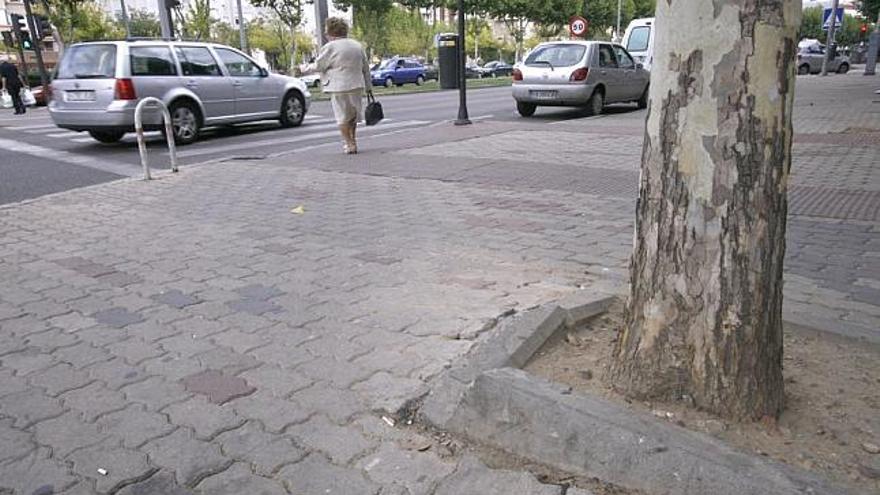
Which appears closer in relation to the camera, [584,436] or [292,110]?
[584,436]

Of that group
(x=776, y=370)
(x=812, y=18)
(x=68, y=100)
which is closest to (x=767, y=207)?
(x=776, y=370)

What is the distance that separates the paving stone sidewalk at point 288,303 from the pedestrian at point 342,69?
6.39 ft

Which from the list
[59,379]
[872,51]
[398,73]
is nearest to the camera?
[59,379]

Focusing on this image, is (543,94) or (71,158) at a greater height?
(543,94)

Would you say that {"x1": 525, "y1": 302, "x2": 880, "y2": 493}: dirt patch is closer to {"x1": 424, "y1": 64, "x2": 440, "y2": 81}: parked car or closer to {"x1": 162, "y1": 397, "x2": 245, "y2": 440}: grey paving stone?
{"x1": 162, "y1": 397, "x2": 245, "y2": 440}: grey paving stone

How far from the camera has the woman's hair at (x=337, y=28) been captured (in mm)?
9814

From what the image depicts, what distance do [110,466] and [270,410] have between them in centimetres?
63

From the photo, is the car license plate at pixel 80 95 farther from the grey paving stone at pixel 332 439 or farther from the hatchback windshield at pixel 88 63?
the grey paving stone at pixel 332 439

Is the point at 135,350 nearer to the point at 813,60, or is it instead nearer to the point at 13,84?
the point at 13,84

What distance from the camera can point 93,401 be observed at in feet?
9.94

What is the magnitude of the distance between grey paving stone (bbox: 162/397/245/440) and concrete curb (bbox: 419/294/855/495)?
31.8 inches

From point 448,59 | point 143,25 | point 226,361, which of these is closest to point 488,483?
point 226,361

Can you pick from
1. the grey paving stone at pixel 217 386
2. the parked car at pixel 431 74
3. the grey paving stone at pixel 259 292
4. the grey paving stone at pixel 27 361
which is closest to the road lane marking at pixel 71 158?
the grey paving stone at pixel 259 292

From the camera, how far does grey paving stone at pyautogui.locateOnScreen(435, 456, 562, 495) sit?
7.56ft
